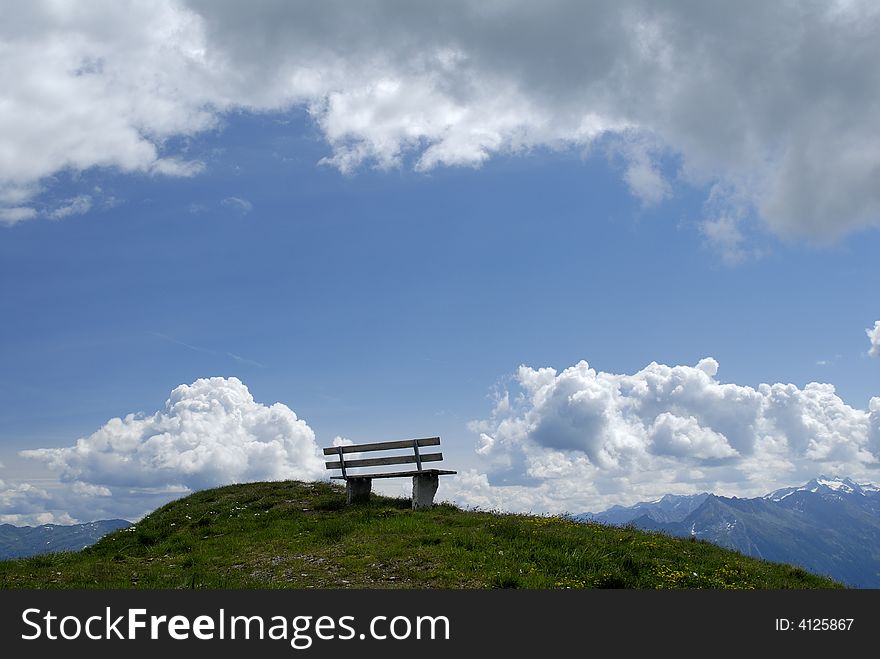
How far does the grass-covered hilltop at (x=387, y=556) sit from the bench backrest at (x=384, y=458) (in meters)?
1.58

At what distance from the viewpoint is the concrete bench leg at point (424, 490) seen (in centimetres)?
2420

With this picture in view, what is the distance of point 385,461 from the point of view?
25453 millimetres

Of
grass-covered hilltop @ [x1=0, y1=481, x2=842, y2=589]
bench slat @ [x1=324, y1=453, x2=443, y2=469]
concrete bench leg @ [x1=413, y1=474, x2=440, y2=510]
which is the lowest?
grass-covered hilltop @ [x1=0, y1=481, x2=842, y2=589]

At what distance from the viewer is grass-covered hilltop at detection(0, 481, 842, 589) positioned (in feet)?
47.1

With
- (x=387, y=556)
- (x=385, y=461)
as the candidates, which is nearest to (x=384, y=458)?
(x=385, y=461)

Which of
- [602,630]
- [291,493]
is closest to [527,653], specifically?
[602,630]

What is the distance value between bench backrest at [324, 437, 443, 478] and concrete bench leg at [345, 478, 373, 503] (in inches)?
21.0

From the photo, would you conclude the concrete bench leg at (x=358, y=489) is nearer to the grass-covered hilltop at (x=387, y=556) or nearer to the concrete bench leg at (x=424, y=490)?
the grass-covered hilltop at (x=387, y=556)

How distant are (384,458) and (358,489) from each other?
1.82 metres

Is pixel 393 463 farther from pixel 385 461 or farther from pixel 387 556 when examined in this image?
pixel 387 556

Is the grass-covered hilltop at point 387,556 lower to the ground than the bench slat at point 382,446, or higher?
lower

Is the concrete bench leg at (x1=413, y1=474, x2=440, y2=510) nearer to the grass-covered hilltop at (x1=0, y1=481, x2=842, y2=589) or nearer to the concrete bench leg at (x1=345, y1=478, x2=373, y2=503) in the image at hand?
the grass-covered hilltop at (x1=0, y1=481, x2=842, y2=589)

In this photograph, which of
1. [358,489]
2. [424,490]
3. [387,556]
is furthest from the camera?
[358,489]

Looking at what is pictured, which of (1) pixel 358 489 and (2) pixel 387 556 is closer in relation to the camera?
(2) pixel 387 556
